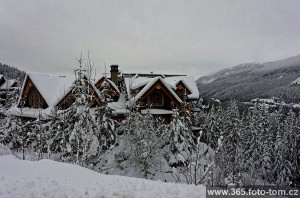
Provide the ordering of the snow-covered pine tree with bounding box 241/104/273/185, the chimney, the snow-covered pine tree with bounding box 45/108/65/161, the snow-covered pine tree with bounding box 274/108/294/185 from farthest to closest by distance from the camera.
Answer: the snow-covered pine tree with bounding box 241/104/273/185 < the snow-covered pine tree with bounding box 274/108/294/185 < the chimney < the snow-covered pine tree with bounding box 45/108/65/161

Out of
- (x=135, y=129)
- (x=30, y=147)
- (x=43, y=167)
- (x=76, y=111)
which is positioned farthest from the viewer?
(x=30, y=147)

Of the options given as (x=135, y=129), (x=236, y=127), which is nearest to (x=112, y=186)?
(x=135, y=129)

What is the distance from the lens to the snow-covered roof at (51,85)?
85.8 feet

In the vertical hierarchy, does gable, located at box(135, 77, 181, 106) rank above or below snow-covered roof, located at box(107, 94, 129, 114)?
above

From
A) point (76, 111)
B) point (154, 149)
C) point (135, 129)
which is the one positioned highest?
point (76, 111)

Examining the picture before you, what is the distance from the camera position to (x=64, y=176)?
9680 mm

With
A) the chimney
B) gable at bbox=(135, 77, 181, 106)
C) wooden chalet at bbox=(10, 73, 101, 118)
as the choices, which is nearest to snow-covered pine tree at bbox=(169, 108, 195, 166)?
gable at bbox=(135, 77, 181, 106)

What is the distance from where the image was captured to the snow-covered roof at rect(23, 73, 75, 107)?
26156 mm

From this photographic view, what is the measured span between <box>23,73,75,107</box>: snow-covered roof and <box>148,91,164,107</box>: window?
7.90m

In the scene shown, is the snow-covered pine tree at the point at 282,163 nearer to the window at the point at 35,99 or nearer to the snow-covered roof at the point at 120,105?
the snow-covered roof at the point at 120,105

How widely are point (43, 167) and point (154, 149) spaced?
12885 millimetres

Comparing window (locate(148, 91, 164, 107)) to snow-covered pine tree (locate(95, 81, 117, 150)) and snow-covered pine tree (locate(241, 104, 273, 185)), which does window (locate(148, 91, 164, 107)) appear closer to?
snow-covered pine tree (locate(95, 81, 117, 150))

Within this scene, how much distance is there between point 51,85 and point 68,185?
21.3 meters

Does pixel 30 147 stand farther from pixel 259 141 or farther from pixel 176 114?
pixel 259 141
